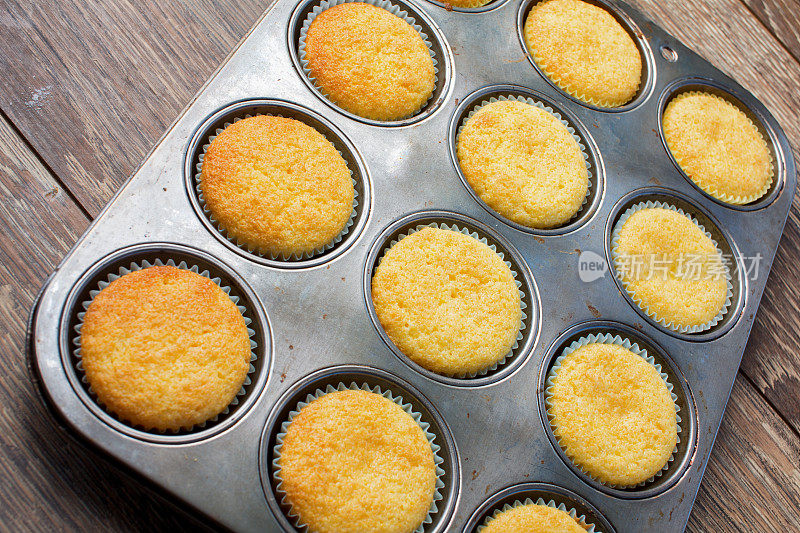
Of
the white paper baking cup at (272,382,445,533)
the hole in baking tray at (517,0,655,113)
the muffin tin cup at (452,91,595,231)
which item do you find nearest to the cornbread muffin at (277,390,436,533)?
the white paper baking cup at (272,382,445,533)

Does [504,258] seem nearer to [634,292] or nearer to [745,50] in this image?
[634,292]

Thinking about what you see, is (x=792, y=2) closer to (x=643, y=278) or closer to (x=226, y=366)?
(x=643, y=278)

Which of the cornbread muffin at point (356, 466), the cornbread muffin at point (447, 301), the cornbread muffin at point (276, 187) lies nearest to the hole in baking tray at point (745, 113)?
the cornbread muffin at point (447, 301)

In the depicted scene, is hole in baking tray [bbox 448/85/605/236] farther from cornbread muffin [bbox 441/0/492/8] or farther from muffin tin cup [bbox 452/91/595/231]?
cornbread muffin [bbox 441/0/492/8]

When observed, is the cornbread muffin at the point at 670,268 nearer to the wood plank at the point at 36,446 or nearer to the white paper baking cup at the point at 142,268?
the white paper baking cup at the point at 142,268

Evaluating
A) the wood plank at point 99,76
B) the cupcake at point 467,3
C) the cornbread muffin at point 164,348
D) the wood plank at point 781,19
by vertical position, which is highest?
the wood plank at point 99,76
